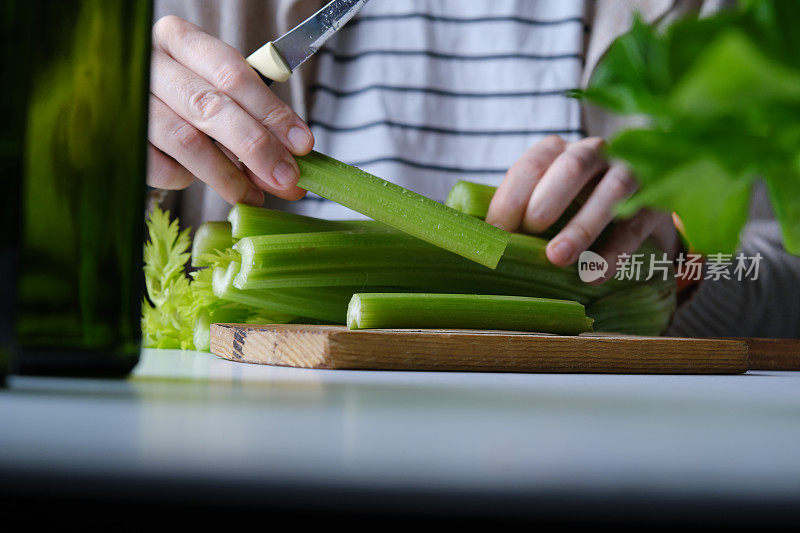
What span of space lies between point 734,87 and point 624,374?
544 mm

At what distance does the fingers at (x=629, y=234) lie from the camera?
115 cm

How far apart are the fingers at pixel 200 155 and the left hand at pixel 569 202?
0.36 m

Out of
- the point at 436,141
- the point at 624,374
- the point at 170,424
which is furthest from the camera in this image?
the point at 436,141

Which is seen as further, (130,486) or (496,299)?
(496,299)

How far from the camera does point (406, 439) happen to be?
0.95 feet

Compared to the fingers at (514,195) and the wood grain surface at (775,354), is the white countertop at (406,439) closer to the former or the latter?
the wood grain surface at (775,354)

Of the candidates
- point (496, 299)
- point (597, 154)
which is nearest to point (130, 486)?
point (496, 299)

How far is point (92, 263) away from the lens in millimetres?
441

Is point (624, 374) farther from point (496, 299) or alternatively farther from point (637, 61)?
point (637, 61)

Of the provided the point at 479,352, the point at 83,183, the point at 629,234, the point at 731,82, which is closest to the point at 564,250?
the point at 629,234

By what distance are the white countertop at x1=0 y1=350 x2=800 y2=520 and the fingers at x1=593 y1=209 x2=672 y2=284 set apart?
0.66 meters

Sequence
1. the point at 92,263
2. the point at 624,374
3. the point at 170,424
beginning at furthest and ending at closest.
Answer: the point at 624,374 < the point at 92,263 < the point at 170,424

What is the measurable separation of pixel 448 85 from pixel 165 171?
1005mm

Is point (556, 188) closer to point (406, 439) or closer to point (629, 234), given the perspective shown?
point (629, 234)
